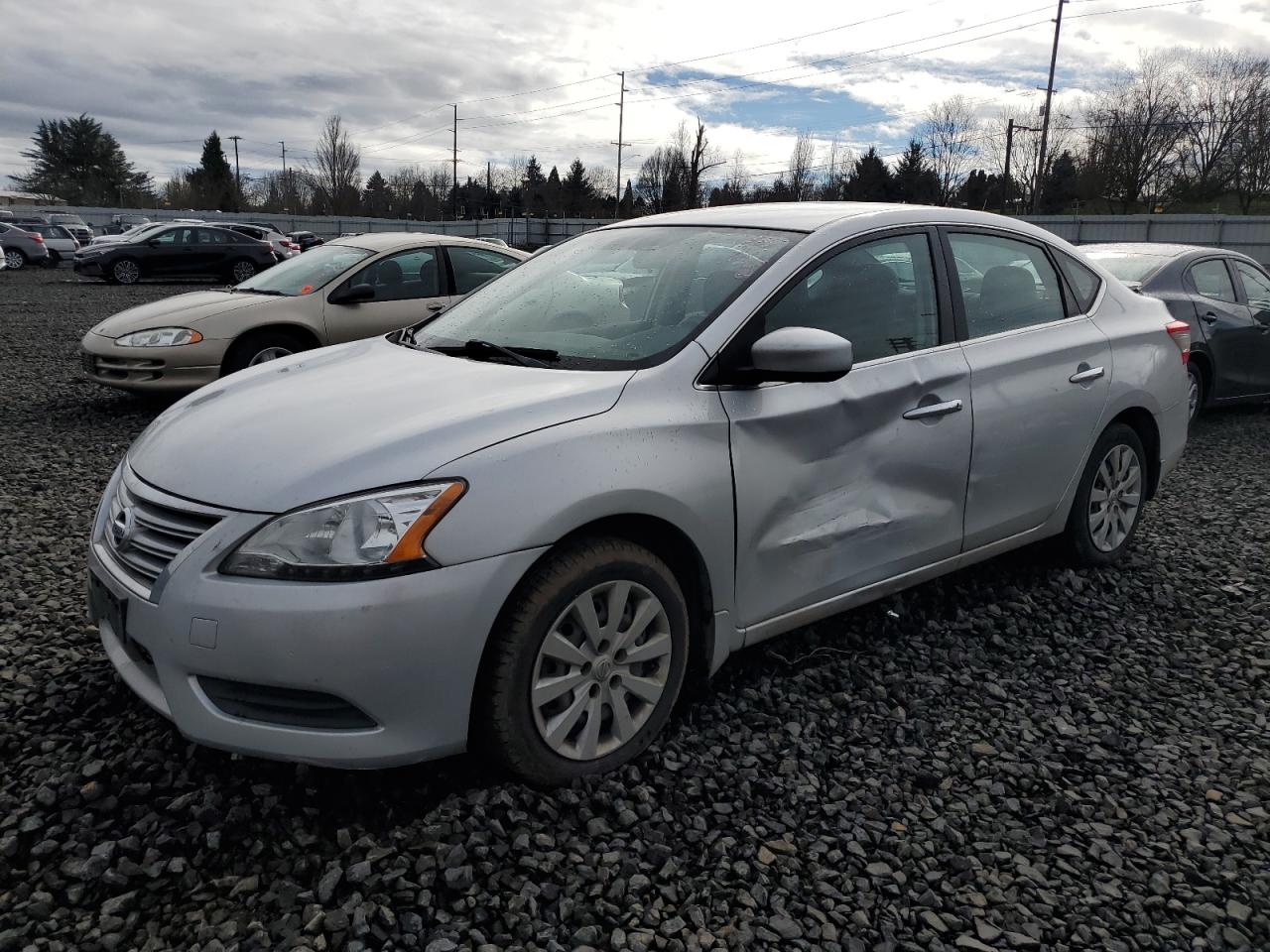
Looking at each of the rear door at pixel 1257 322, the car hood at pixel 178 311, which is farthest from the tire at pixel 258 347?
the rear door at pixel 1257 322

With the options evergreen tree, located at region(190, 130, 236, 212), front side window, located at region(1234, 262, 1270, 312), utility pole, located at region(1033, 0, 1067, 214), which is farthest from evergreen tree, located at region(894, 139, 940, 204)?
front side window, located at region(1234, 262, 1270, 312)

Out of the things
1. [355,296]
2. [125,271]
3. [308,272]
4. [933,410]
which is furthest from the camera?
[125,271]

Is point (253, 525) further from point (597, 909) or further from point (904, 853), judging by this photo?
point (904, 853)

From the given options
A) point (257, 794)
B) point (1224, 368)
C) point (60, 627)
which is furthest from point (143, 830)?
point (1224, 368)

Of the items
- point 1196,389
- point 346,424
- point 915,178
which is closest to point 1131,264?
point 1196,389

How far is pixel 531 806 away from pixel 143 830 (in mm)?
999

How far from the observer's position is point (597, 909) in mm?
2324

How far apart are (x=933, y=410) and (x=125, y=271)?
85.3 feet

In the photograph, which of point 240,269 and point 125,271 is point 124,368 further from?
point 125,271

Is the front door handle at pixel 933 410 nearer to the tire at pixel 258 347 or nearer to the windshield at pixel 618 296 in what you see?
the windshield at pixel 618 296

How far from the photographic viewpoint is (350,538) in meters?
2.37

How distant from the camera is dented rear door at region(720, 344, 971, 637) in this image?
3.00 metres

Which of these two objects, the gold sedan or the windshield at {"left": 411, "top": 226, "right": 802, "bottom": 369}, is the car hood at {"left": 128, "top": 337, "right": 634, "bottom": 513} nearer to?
the windshield at {"left": 411, "top": 226, "right": 802, "bottom": 369}

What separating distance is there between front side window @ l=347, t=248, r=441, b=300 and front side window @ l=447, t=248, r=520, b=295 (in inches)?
6.7
